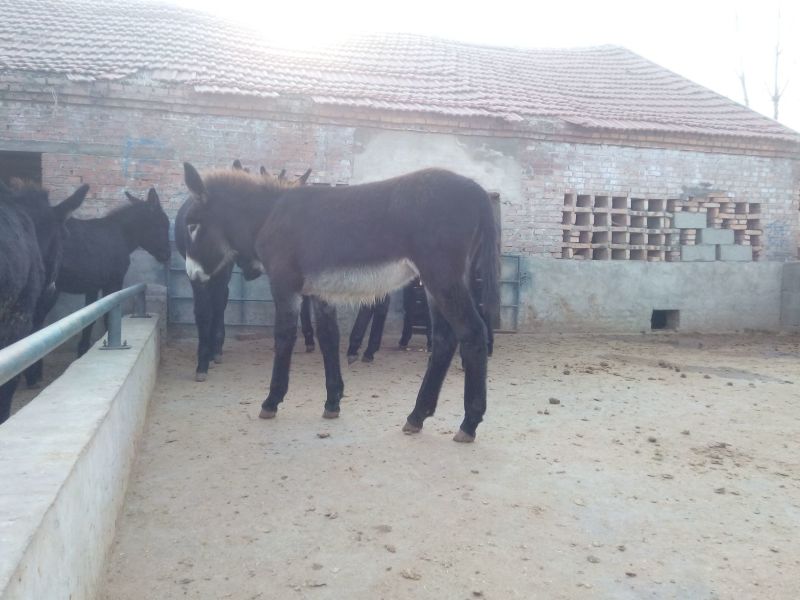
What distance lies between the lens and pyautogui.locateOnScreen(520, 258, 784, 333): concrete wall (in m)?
9.57

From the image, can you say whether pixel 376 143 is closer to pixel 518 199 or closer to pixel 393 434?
pixel 518 199

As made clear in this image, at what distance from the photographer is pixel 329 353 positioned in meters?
4.76

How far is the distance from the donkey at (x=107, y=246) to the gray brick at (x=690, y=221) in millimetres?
7881

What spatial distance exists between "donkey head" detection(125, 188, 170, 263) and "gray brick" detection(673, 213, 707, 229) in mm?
7879

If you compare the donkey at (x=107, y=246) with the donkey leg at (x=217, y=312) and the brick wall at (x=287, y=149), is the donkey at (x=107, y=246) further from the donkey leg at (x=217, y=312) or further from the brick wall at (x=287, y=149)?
the donkey leg at (x=217, y=312)

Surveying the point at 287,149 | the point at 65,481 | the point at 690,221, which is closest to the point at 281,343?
the point at 65,481

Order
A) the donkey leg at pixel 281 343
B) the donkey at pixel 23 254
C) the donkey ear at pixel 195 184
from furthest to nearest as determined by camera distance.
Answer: the donkey ear at pixel 195 184
the donkey leg at pixel 281 343
the donkey at pixel 23 254

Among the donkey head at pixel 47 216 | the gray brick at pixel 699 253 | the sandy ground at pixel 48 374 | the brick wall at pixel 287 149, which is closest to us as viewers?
the sandy ground at pixel 48 374

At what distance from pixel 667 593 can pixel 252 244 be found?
385cm

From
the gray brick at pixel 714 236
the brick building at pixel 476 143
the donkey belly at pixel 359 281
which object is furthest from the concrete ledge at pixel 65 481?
the gray brick at pixel 714 236

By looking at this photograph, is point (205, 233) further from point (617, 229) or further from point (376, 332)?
point (617, 229)

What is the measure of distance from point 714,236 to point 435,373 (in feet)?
26.6

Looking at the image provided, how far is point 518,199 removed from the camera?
31.3 feet

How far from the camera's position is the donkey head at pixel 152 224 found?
296 inches
